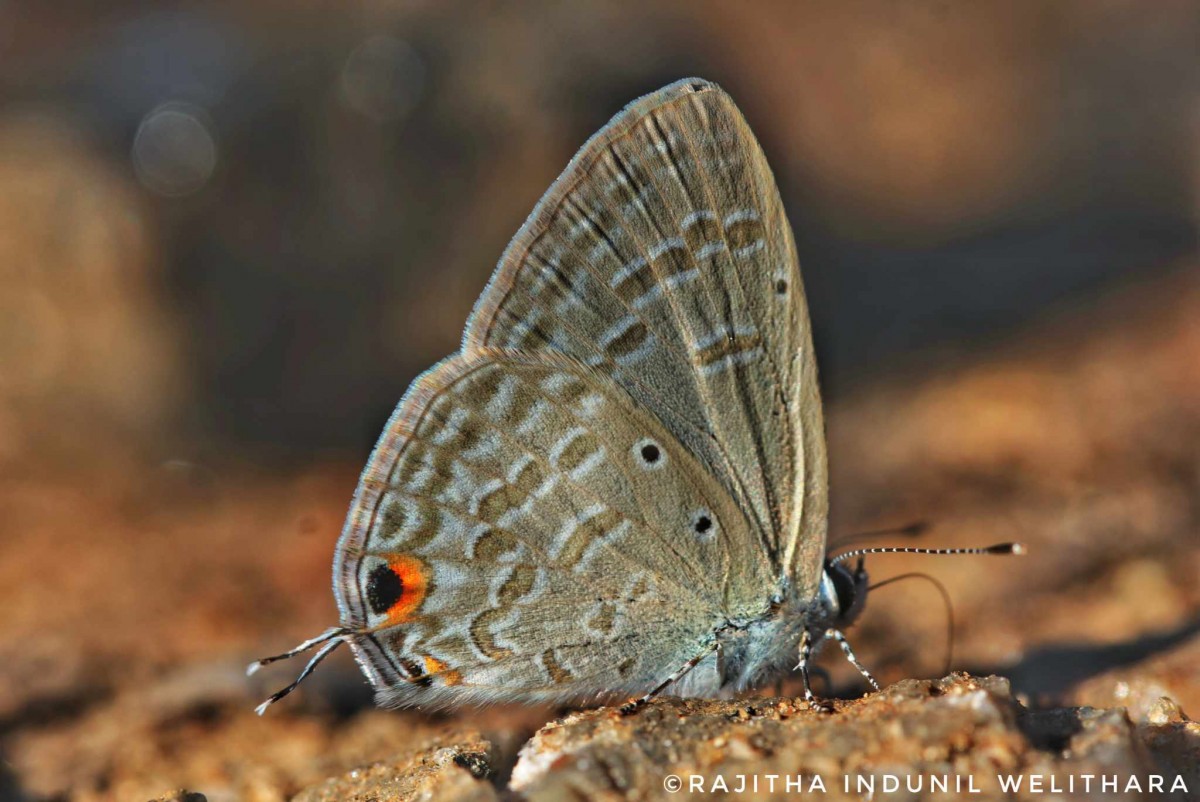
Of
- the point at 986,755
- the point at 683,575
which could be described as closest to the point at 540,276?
the point at 683,575

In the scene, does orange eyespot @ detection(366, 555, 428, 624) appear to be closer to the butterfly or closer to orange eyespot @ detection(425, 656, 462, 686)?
the butterfly

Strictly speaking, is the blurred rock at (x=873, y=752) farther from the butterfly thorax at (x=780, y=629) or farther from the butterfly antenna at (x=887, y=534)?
the butterfly antenna at (x=887, y=534)

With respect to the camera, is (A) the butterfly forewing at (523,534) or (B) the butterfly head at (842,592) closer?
(A) the butterfly forewing at (523,534)

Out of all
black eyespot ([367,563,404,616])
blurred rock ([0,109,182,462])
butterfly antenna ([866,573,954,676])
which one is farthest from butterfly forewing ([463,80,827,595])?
blurred rock ([0,109,182,462])

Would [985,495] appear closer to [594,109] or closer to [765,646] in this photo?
[765,646]

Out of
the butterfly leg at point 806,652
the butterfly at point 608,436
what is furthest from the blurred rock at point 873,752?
the butterfly leg at point 806,652

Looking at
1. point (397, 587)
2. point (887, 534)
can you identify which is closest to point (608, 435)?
point (397, 587)
